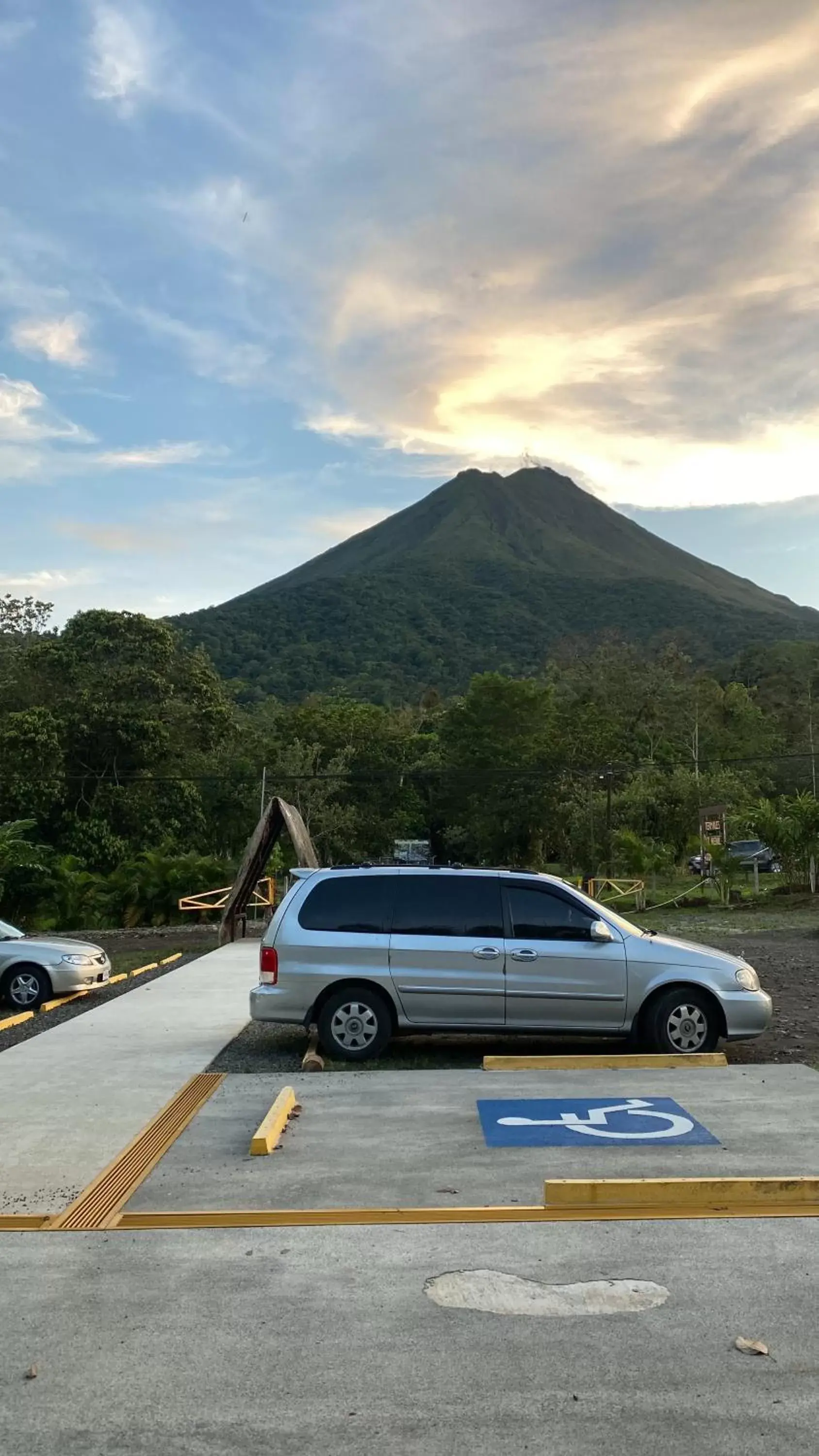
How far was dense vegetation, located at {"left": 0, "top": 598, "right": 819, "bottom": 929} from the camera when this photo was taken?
115 ft

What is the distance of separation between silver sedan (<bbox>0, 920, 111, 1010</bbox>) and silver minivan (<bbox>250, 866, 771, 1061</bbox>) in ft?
18.2

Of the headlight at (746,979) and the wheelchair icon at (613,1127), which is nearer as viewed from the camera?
the wheelchair icon at (613,1127)

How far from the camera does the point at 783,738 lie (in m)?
76.7

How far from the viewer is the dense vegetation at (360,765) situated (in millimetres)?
34938

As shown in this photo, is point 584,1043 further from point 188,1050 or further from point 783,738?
point 783,738

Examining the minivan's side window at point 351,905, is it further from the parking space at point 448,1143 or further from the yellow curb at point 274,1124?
the yellow curb at point 274,1124

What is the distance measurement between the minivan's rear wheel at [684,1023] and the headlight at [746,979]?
0.30m

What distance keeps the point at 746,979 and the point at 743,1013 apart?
0.91 ft

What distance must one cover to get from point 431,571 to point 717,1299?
16288 centimetres

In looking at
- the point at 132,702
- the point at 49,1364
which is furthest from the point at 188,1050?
the point at 132,702

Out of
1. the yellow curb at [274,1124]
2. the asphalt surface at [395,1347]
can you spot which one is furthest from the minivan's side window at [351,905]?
the asphalt surface at [395,1347]

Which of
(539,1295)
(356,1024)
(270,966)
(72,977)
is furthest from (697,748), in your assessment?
(539,1295)

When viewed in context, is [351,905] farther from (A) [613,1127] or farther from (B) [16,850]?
(B) [16,850]

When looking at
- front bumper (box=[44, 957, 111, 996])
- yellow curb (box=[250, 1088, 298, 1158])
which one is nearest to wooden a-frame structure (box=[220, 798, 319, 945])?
front bumper (box=[44, 957, 111, 996])
